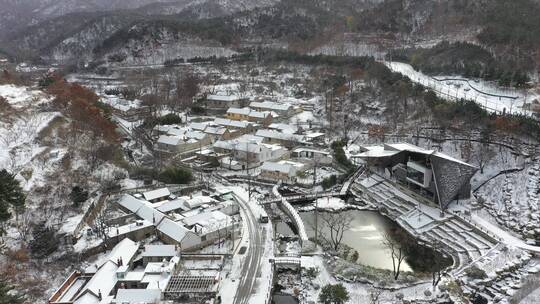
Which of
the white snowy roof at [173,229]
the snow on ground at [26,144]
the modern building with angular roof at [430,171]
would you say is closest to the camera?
the white snowy roof at [173,229]

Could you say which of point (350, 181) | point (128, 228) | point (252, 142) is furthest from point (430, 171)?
point (128, 228)

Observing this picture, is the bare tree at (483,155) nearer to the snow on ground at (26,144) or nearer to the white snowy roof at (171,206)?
the white snowy roof at (171,206)

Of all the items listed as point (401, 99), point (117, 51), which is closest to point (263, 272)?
point (401, 99)

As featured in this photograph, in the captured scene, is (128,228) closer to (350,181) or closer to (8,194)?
(8,194)

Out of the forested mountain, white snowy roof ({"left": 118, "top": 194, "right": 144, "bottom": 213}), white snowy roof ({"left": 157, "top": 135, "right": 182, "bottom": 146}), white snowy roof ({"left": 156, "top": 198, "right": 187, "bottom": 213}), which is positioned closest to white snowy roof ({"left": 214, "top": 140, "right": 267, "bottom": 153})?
white snowy roof ({"left": 157, "top": 135, "right": 182, "bottom": 146})

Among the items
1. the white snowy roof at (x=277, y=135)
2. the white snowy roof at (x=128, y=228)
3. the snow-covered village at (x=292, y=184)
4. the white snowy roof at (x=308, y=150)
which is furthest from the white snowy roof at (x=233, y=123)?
the white snowy roof at (x=128, y=228)
